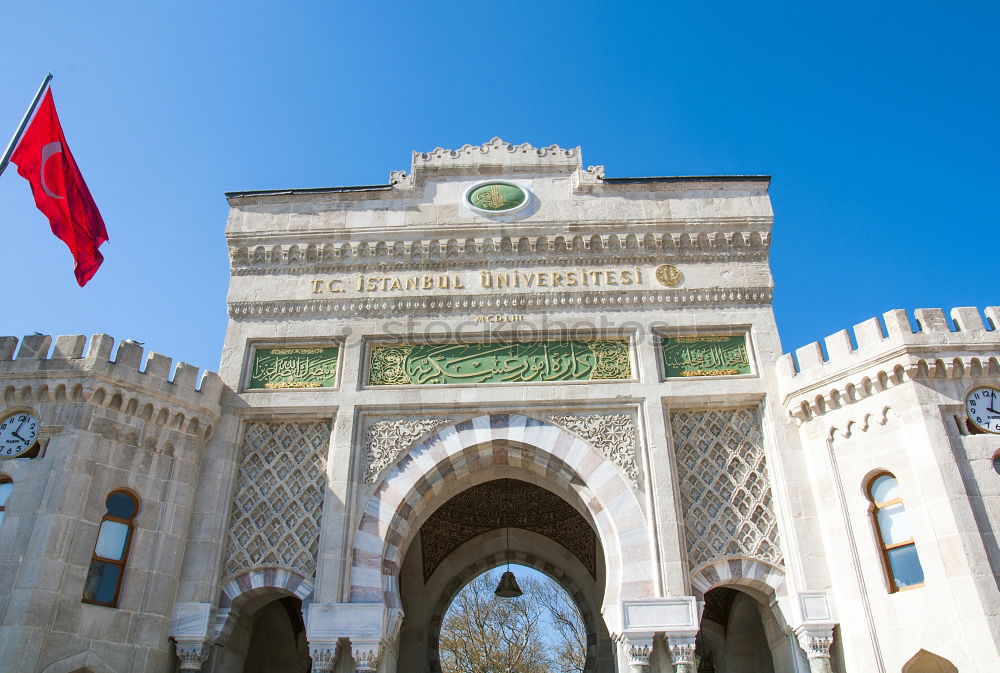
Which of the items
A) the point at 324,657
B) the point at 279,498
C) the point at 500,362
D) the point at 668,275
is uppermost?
the point at 668,275

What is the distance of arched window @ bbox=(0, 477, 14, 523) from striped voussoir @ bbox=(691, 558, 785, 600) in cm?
790

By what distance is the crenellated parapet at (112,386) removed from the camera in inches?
370

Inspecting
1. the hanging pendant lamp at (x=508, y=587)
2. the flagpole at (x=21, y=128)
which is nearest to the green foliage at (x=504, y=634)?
the hanging pendant lamp at (x=508, y=587)

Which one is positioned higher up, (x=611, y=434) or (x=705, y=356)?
(x=705, y=356)

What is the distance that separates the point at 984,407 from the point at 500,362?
5824 mm

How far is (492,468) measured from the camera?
1064 centimetres

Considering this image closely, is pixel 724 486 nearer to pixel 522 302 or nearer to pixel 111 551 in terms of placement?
pixel 522 302

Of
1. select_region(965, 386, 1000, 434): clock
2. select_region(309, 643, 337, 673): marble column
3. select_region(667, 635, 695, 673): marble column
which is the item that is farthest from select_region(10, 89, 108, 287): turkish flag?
select_region(965, 386, 1000, 434): clock

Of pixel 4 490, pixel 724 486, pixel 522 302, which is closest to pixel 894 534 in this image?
pixel 724 486

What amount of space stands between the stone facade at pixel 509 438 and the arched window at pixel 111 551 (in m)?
0.12

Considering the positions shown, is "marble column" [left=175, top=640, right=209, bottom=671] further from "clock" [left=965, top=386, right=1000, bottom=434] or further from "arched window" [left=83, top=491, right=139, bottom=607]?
"clock" [left=965, top=386, right=1000, bottom=434]

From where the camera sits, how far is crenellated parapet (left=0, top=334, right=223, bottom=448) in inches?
370

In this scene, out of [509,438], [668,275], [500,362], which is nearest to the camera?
[509,438]

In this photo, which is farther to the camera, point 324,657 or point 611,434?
point 611,434
